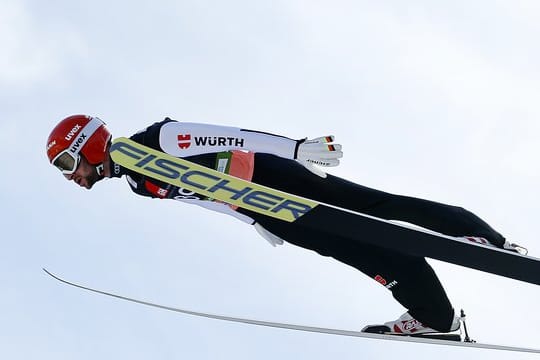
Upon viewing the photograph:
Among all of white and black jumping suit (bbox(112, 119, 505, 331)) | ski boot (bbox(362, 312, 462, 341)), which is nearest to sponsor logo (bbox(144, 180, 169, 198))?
white and black jumping suit (bbox(112, 119, 505, 331))

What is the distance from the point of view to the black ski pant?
21.4 feet

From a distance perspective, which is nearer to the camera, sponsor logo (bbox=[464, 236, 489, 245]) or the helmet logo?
sponsor logo (bbox=[464, 236, 489, 245])

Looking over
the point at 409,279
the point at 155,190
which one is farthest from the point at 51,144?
the point at 409,279

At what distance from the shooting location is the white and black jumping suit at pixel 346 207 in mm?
6344

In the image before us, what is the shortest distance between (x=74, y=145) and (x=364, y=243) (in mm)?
2262

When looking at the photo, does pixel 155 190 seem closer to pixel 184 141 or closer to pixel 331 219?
pixel 184 141

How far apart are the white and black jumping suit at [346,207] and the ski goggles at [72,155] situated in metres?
0.28

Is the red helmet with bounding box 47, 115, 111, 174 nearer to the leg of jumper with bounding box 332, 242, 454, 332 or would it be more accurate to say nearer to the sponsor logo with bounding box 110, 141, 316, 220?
the sponsor logo with bounding box 110, 141, 316, 220

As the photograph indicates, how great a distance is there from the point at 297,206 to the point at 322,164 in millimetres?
350

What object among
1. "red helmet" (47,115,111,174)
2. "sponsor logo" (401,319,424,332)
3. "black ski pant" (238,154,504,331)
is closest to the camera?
"black ski pant" (238,154,504,331)

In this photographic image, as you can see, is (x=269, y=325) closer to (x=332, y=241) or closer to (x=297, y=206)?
(x=332, y=241)

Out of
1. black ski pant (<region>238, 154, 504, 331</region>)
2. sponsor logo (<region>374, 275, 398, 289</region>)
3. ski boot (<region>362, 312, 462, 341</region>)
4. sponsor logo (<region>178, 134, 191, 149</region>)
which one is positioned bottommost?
ski boot (<region>362, 312, 462, 341</region>)

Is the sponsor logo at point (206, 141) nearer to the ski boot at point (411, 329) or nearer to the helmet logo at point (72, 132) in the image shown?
the helmet logo at point (72, 132)

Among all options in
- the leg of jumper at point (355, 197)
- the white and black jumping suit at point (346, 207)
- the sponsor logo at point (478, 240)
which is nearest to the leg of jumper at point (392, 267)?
the white and black jumping suit at point (346, 207)
